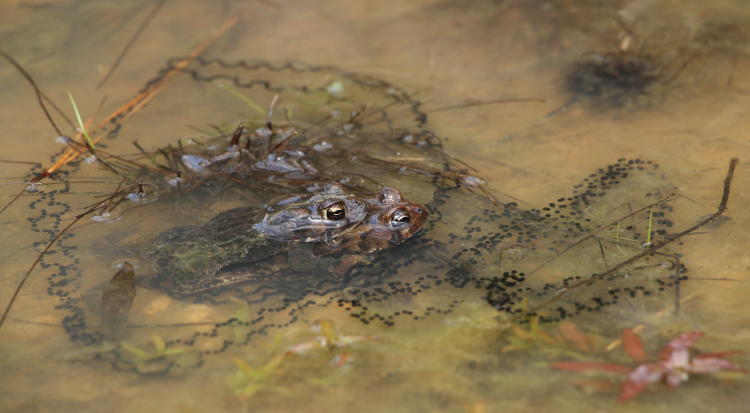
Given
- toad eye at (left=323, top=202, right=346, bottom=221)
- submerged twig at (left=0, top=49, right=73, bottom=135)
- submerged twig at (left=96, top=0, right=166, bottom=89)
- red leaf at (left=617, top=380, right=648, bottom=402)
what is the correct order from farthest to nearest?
submerged twig at (left=96, top=0, right=166, bottom=89)
submerged twig at (left=0, top=49, right=73, bottom=135)
toad eye at (left=323, top=202, right=346, bottom=221)
red leaf at (left=617, top=380, right=648, bottom=402)

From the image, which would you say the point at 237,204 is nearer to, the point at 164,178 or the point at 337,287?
the point at 164,178

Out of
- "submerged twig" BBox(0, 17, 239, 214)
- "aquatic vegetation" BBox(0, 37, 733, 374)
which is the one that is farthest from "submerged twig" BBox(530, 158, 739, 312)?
"submerged twig" BBox(0, 17, 239, 214)

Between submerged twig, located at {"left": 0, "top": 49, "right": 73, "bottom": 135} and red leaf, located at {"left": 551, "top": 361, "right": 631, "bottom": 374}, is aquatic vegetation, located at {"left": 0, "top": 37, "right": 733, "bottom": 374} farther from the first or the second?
submerged twig, located at {"left": 0, "top": 49, "right": 73, "bottom": 135}

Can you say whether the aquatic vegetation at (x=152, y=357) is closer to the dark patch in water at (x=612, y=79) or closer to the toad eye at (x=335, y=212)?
the toad eye at (x=335, y=212)

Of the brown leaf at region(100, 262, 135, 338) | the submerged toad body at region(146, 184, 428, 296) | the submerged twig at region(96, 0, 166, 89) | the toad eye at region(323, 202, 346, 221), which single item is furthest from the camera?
the submerged twig at region(96, 0, 166, 89)

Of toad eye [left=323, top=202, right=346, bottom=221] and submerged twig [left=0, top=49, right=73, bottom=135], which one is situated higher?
submerged twig [left=0, top=49, right=73, bottom=135]

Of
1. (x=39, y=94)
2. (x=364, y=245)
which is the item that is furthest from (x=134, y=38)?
(x=364, y=245)

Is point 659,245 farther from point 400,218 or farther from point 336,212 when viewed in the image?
point 336,212

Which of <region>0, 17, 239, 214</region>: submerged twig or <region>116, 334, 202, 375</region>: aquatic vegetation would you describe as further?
<region>0, 17, 239, 214</region>: submerged twig
